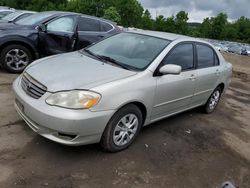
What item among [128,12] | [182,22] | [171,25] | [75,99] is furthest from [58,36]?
[171,25]

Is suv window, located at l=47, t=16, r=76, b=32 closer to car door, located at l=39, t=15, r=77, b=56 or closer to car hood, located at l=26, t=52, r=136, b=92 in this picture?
car door, located at l=39, t=15, r=77, b=56

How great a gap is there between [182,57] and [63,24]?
12.9ft

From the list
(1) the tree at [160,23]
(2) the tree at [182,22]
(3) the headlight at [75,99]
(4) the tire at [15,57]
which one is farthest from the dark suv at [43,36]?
(1) the tree at [160,23]

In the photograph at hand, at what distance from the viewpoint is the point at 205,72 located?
5539 millimetres

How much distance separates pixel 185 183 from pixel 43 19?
568cm

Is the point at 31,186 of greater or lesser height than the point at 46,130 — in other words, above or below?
below

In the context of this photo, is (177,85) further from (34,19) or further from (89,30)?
(34,19)

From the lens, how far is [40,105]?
3.59 metres

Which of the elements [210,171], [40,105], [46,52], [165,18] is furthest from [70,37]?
[165,18]

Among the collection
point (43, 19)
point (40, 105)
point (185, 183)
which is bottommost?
point (185, 183)

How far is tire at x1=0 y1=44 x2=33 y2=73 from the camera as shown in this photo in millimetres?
7023

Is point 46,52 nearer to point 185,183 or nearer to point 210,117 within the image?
point 210,117

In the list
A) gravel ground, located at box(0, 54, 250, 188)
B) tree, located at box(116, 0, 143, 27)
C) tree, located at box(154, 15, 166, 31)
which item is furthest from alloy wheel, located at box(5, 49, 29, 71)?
tree, located at box(154, 15, 166, 31)

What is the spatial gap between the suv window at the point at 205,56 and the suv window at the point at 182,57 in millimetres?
255
